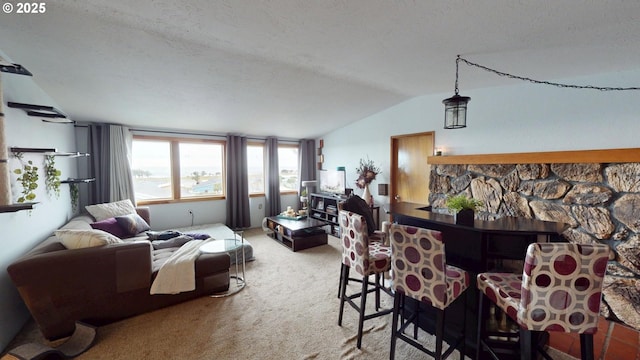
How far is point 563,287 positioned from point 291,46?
2.60 m

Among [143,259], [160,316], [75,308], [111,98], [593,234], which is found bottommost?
[160,316]

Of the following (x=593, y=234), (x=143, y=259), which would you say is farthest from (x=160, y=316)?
(x=593, y=234)

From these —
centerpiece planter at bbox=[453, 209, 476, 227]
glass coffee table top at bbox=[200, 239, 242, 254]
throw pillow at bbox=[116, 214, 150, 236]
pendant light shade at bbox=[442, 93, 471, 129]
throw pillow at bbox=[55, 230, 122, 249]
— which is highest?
pendant light shade at bbox=[442, 93, 471, 129]

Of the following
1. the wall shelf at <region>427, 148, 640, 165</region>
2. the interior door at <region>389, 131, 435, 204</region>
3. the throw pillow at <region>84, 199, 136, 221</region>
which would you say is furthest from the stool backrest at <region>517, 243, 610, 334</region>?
the throw pillow at <region>84, 199, 136, 221</region>

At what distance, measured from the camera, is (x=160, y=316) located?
7.70 ft

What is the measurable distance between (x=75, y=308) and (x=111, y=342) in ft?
1.49

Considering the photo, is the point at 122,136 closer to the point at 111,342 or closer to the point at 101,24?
the point at 101,24

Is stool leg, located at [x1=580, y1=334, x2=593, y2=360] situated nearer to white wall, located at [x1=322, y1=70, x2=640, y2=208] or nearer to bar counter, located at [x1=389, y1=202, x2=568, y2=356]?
bar counter, located at [x1=389, y1=202, x2=568, y2=356]

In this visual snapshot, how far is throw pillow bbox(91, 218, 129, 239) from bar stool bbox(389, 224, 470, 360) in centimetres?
374

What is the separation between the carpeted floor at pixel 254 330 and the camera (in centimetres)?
188

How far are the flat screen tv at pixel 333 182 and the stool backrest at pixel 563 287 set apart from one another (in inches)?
158

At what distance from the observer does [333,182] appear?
17.9ft

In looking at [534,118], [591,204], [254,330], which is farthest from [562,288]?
[534,118]

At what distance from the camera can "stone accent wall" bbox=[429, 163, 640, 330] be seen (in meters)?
2.20
